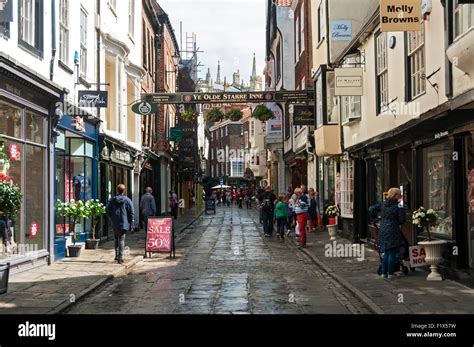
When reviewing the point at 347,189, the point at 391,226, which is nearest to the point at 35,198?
the point at 391,226

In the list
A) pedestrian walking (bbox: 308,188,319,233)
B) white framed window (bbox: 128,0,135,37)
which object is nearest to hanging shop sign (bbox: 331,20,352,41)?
pedestrian walking (bbox: 308,188,319,233)

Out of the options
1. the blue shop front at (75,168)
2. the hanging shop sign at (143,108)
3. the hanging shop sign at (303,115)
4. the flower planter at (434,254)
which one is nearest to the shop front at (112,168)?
the blue shop front at (75,168)

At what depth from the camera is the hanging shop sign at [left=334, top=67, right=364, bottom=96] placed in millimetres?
15984

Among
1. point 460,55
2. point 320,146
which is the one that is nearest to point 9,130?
point 460,55

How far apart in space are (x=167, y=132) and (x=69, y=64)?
22.1 metres

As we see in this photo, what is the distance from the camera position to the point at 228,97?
25.1 metres

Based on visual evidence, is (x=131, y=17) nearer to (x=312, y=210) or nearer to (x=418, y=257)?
(x=312, y=210)

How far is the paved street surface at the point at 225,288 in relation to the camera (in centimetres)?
859

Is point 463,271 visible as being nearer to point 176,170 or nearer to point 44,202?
point 44,202

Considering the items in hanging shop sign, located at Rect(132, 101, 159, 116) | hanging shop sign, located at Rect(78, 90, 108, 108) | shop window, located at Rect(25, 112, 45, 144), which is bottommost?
shop window, located at Rect(25, 112, 45, 144)

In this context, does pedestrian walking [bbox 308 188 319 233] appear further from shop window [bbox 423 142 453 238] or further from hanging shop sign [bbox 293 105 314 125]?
shop window [bbox 423 142 453 238]

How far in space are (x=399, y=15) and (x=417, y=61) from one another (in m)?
1.87

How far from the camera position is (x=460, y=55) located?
904cm

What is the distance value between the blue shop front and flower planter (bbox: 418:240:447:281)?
830 centimetres
